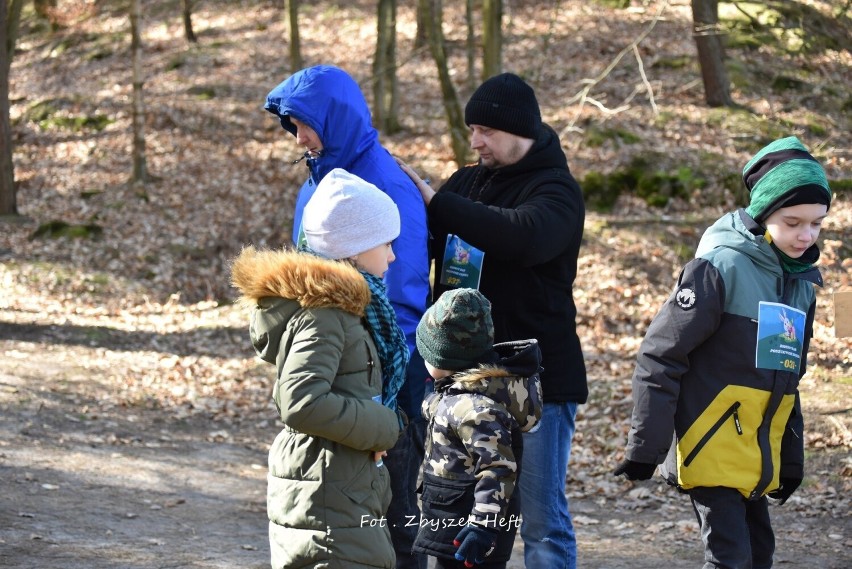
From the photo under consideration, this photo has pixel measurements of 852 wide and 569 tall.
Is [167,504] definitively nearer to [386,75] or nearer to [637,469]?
[637,469]

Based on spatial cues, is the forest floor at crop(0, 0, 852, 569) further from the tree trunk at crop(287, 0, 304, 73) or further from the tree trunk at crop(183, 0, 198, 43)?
the tree trunk at crop(287, 0, 304, 73)

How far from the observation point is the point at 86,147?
66.7ft

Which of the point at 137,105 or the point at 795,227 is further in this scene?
the point at 137,105

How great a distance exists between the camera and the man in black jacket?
3939 millimetres

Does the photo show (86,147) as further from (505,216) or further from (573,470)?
(505,216)

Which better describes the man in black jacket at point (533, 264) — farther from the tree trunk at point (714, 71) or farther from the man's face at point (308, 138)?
the tree trunk at point (714, 71)

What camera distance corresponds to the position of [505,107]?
401 cm

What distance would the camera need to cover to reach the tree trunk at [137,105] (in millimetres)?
17906

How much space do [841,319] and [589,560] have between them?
7.35ft

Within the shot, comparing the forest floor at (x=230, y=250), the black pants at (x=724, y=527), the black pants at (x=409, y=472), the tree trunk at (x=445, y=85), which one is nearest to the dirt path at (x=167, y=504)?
the forest floor at (x=230, y=250)

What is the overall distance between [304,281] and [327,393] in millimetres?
391

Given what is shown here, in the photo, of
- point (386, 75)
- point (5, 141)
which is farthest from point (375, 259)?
point (386, 75)

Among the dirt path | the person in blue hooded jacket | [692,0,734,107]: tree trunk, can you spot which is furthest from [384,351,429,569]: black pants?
[692,0,734,107]: tree trunk

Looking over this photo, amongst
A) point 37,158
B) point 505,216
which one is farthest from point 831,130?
point 37,158
